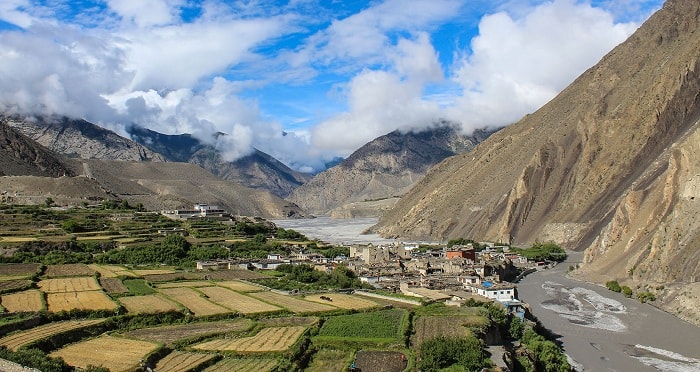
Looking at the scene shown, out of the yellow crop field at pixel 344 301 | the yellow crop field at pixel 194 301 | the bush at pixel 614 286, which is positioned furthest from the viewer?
the bush at pixel 614 286

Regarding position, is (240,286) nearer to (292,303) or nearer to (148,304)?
(292,303)

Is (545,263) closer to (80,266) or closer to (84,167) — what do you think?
(80,266)

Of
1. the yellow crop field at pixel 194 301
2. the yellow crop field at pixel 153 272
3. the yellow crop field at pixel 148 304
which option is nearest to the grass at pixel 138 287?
the yellow crop field at pixel 194 301

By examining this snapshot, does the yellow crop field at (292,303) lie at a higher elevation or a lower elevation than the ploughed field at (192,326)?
higher

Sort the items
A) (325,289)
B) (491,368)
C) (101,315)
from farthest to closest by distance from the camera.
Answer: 1. (325,289)
2. (101,315)
3. (491,368)

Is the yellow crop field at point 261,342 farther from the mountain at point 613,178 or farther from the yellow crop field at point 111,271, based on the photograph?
the mountain at point 613,178

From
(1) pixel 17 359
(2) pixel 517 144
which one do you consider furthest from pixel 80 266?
(2) pixel 517 144

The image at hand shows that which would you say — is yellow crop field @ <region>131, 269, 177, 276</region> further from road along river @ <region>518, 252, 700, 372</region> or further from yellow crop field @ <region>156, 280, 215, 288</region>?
road along river @ <region>518, 252, 700, 372</region>
